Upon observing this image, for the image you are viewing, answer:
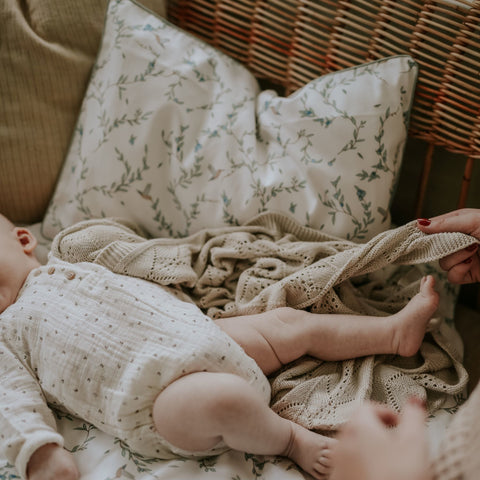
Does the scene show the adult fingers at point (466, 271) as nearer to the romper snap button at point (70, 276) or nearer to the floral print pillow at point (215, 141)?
the floral print pillow at point (215, 141)

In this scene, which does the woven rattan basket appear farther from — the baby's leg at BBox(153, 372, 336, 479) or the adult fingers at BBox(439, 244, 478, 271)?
the baby's leg at BBox(153, 372, 336, 479)

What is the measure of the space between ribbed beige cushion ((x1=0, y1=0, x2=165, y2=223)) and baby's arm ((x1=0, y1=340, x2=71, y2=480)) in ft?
1.61

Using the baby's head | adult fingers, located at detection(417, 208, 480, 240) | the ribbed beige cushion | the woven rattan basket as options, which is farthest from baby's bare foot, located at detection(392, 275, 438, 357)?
the ribbed beige cushion

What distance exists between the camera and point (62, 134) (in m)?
1.32

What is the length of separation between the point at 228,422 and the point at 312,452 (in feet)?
0.51

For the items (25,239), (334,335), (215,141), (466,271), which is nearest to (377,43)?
(215,141)

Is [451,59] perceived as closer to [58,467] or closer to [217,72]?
[217,72]

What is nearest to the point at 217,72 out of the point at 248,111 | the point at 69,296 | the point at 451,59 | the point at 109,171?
the point at 248,111

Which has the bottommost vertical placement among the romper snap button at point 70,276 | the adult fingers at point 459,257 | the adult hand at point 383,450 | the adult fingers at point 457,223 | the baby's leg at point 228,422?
the baby's leg at point 228,422

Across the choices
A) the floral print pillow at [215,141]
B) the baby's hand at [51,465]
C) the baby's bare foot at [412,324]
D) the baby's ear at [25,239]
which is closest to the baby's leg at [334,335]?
the baby's bare foot at [412,324]

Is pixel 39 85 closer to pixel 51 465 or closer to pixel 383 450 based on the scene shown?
pixel 51 465

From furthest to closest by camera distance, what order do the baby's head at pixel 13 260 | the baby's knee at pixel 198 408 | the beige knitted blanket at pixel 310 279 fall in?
the baby's head at pixel 13 260
the beige knitted blanket at pixel 310 279
the baby's knee at pixel 198 408

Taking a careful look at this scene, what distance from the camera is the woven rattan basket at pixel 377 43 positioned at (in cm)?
108

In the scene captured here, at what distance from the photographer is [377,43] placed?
117 cm
